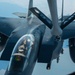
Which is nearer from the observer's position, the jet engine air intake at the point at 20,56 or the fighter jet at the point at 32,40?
the jet engine air intake at the point at 20,56

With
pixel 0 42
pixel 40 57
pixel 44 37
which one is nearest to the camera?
pixel 40 57

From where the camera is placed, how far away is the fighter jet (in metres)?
11.3

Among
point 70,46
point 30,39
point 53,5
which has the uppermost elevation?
point 53,5

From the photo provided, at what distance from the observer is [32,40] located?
12.4 metres

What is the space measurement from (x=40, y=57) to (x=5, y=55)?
4.57ft

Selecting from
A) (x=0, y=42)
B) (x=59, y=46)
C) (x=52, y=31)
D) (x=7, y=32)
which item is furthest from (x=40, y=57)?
(x=0, y=42)

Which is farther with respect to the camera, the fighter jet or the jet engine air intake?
the fighter jet

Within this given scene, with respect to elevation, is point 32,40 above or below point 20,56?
above

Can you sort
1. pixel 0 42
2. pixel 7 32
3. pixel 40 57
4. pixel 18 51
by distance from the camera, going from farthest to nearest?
pixel 0 42
pixel 7 32
pixel 40 57
pixel 18 51

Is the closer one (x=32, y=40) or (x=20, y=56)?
(x=20, y=56)

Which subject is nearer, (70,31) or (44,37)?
(44,37)

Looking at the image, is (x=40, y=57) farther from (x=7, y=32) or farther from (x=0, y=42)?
(x=0, y=42)

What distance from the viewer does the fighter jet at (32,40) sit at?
11.3m

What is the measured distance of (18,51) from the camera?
11.4m
